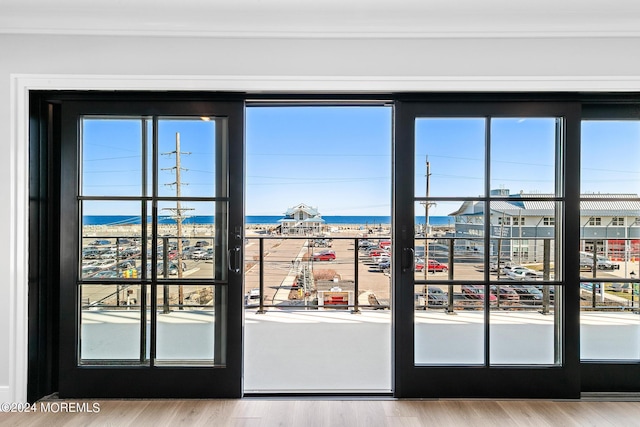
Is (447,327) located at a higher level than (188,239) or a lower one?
lower

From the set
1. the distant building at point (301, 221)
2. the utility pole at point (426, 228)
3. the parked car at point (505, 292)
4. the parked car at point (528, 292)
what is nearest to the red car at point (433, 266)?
the utility pole at point (426, 228)

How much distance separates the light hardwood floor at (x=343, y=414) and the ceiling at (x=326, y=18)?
230 cm

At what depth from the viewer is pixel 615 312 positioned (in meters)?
2.55

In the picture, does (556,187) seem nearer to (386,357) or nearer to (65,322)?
(386,357)

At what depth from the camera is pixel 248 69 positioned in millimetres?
2324

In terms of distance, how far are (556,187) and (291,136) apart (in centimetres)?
789

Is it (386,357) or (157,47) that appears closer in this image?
(157,47)

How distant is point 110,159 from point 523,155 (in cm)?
267

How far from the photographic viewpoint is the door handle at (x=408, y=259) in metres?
2.36

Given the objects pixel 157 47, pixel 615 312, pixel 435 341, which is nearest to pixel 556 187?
pixel 615 312

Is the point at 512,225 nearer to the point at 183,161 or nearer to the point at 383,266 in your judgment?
the point at 183,161

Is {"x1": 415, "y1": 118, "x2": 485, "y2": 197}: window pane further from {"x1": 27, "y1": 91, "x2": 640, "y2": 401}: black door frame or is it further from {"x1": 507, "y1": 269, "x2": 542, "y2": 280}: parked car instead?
{"x1": 507, "y1": 269, "x2": 542, "y2": 280}: parked car

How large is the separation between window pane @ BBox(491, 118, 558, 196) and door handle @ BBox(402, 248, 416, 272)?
69cm

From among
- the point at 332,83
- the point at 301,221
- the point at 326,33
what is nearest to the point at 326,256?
the point at 301,221
